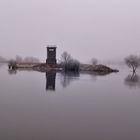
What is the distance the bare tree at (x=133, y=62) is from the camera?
110 ft

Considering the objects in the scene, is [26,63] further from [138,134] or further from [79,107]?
[138,134]

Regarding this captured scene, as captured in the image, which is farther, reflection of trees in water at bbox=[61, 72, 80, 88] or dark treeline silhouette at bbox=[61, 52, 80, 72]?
dark treeline silhouette at bbox=[61, 52, 80, 72]

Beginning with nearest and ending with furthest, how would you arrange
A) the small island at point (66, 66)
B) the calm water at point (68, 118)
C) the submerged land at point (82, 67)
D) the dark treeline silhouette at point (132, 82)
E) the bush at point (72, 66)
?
the calm water at point (68, 118)
the dark treeline silhouette at point (132, 82)
the bush at point (72, 66)
the small island at point (66, 66)
the submerged land at point (82, 67)

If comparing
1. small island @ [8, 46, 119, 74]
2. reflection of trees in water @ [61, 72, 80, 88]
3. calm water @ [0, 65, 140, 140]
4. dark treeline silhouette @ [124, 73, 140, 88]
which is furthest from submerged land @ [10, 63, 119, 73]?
calm water @ [0, 65, 140, 140]

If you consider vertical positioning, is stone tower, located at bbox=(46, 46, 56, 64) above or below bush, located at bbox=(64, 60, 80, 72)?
above

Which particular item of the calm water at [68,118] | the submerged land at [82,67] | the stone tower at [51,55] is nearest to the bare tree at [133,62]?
the submerged land at [82,67]

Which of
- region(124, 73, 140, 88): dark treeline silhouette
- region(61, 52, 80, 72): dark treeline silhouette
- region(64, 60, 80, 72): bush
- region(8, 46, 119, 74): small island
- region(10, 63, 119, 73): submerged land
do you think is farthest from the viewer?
region(10, 63, 119, 73): submerged land

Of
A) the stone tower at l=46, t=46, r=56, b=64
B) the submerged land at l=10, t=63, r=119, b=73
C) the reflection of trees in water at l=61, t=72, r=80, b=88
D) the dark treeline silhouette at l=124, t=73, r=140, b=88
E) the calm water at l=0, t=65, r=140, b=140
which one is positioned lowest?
the calm water at l=0, t=65, r=140, b=140

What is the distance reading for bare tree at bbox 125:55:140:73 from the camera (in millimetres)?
33406

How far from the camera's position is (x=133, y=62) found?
35.0 m

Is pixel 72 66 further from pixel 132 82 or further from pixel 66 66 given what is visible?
pixel 132 82

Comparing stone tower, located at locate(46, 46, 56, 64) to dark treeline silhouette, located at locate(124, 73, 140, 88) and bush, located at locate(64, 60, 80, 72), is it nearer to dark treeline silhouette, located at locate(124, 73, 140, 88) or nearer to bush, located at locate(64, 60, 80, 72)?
bush, located at locate(64, 60, 80, 72)

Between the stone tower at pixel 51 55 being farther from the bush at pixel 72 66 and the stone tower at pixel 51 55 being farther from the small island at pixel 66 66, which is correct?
the bush at pixel 72 66

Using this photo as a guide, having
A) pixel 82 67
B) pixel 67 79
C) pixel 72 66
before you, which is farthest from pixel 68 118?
pixel 82 67
